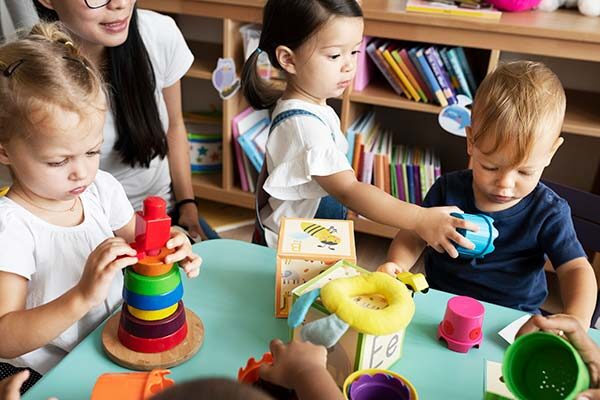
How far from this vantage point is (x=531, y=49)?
191 centimetres

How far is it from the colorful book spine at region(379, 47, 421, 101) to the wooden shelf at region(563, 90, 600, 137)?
515mm

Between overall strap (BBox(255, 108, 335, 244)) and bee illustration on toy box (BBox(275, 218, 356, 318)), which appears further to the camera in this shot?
overall strap (BBox(255, 108, 335, 244))

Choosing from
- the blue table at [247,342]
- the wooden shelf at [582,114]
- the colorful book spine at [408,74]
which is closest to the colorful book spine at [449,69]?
the colorful book spine at [408,74]

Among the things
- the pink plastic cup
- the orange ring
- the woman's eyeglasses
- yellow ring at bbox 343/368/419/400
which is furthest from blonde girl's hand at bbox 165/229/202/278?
the woman's eyeglasses

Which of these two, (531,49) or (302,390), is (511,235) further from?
(531,49)

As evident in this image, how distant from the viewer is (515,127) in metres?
1.03

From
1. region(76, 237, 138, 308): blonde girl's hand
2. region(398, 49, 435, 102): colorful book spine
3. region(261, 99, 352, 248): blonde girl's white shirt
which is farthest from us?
region(398, 49, 435, 102): colorful book spine

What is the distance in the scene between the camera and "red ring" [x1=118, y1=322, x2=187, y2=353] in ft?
2.71

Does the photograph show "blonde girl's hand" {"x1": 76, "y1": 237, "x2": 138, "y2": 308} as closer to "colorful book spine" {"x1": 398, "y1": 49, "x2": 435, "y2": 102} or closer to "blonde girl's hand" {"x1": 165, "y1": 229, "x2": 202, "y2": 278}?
"blonde girl's hand" {"x1": 165, "y1": 229, "x2": 202, "y2": 278}

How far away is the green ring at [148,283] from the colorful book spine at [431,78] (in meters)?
1.49

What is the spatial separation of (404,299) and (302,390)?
189 mm

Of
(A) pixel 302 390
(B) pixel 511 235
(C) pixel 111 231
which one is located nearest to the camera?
(A) pixel 302 390

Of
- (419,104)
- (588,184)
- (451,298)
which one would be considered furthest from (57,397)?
(588,184)

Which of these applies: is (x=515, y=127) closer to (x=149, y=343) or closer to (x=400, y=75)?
(x=149, y=343)
